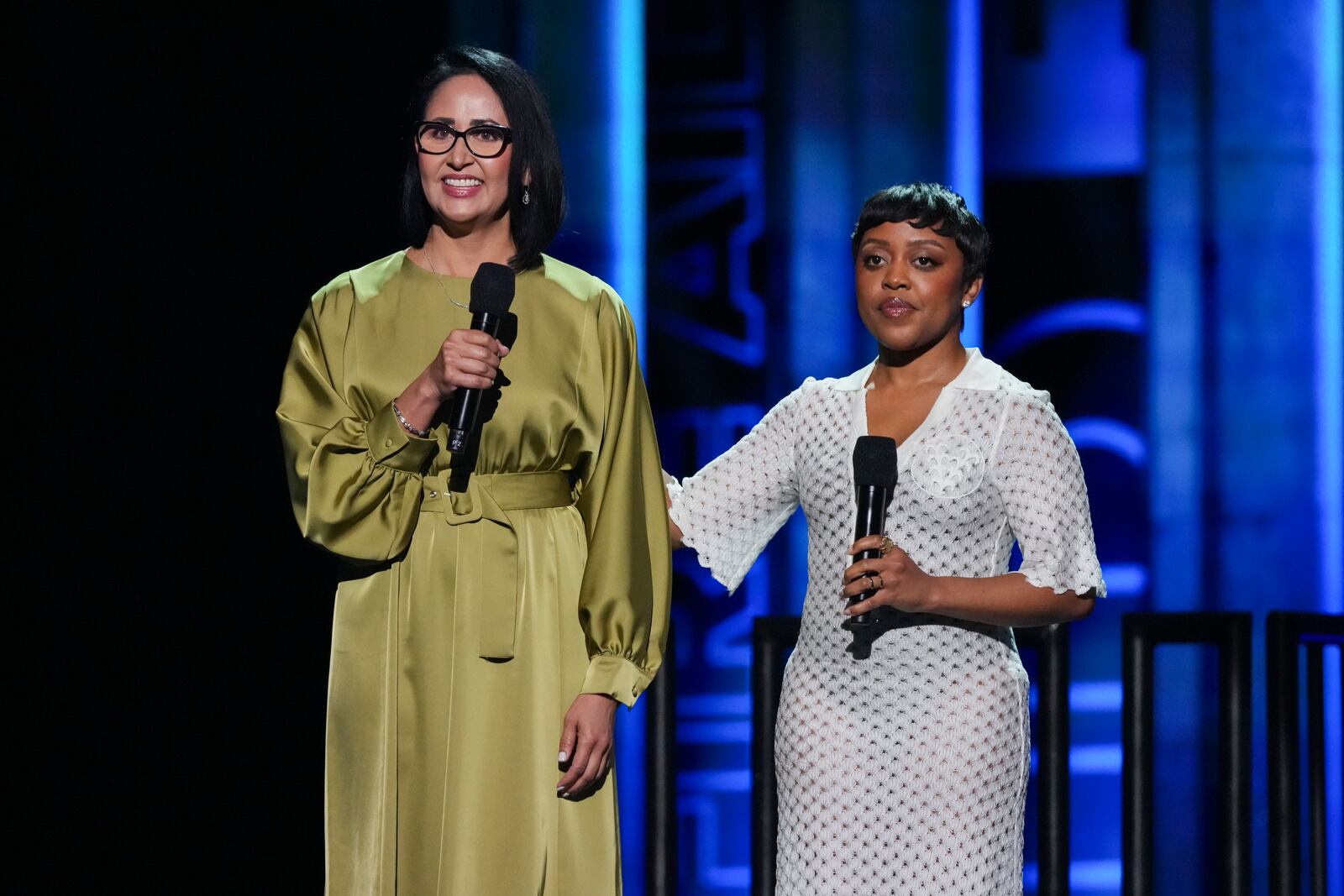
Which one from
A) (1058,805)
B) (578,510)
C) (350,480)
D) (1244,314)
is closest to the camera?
(350,480)

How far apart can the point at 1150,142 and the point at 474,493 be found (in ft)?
7.88

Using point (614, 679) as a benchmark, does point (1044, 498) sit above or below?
above

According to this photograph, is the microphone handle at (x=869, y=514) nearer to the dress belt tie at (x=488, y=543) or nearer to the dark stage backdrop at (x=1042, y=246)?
the dress belt tie at (x=488, y=543)

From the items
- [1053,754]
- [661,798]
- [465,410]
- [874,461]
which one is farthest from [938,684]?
[661,798]

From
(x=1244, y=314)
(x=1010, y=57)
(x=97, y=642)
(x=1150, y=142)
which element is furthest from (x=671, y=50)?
(x=97, y=642)

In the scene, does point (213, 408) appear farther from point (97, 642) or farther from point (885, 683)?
point (885, 683)

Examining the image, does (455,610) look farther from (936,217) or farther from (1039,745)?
(1039,745)

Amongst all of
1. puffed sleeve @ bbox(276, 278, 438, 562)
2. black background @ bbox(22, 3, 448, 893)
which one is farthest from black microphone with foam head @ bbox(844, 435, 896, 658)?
black background @ bbox(22, 3, 448, 893)

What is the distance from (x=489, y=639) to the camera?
1914mm

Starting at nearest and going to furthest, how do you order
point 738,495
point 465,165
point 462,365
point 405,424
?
point 462,365, point 405,424, point 465,165, point 738,495

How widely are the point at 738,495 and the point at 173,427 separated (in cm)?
152

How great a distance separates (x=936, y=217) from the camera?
7.00 ft

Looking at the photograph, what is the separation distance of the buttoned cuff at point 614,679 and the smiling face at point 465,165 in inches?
23.9

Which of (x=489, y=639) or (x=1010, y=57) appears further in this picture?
(x=1010, y=57)
